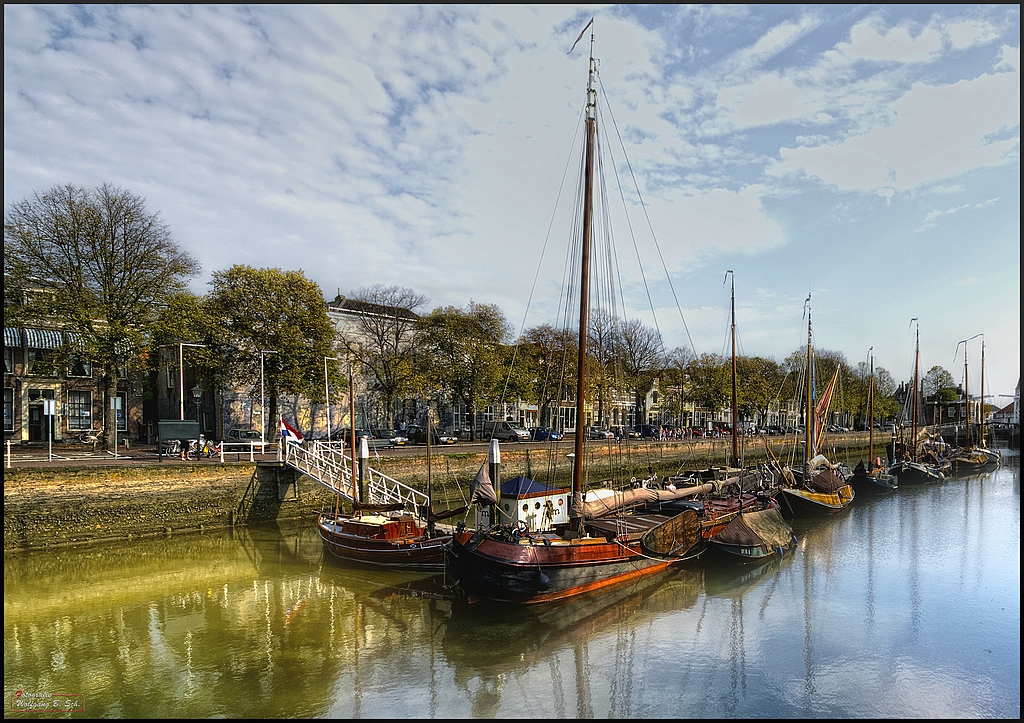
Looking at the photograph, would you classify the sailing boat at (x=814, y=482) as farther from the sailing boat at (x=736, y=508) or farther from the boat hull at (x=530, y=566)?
the boat hull at (x=530, y=566)

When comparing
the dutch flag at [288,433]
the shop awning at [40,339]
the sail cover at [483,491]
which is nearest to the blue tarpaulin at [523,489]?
the sail cover at [483,491]

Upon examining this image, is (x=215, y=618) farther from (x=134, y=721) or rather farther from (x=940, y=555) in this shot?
(x=940, y=555)

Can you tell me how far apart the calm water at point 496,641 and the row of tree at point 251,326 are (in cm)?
747

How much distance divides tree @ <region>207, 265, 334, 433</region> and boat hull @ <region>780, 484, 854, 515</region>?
29619mm

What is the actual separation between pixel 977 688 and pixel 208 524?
27.7 meters

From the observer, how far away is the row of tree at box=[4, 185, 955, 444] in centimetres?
3175

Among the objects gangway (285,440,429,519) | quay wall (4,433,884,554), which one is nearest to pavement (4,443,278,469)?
quay wall (4,433,884,554)

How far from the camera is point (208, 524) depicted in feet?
88.0

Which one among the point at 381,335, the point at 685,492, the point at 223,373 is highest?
the point at 381,335

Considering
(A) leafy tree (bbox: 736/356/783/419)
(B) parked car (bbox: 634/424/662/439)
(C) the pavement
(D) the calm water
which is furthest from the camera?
(A) leafy tree (bbox: 736/356/783/419)

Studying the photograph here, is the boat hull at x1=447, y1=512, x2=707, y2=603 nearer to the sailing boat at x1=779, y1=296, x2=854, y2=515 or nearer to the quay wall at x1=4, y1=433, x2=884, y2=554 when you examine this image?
Result: the quay wall at x1=4, y1=433, x2=884, y2=554

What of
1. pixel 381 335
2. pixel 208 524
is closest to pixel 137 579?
pixel 208 524

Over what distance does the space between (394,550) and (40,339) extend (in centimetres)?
3501

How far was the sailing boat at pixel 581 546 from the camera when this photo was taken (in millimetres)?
→ 16750
